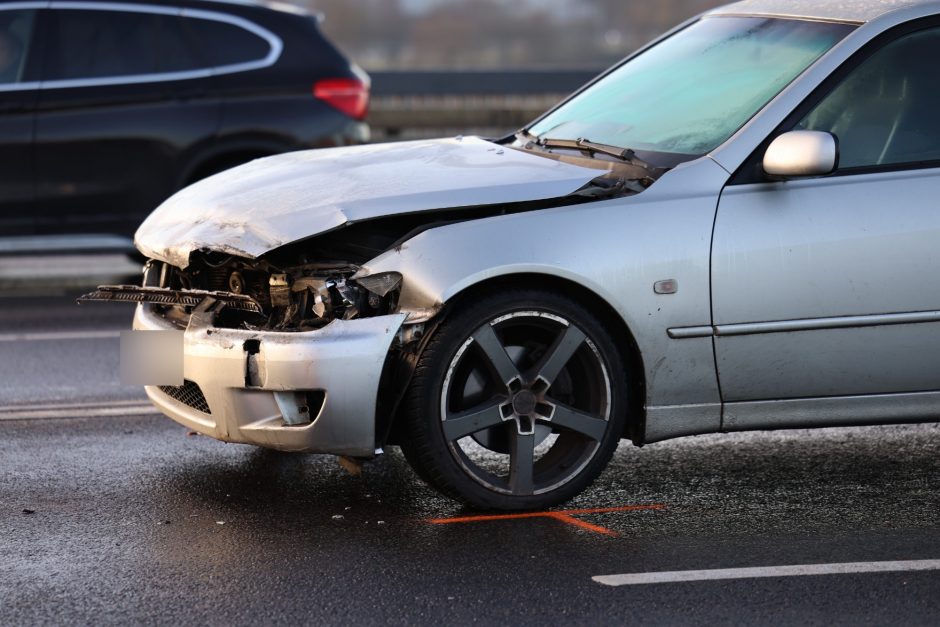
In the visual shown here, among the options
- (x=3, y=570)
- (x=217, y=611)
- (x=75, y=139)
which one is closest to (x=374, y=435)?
(x=217, y=611)

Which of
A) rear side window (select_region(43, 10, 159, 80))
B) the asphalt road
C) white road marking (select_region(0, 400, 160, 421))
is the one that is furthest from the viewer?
rear side window (select_region(43, 10, 159, 80))

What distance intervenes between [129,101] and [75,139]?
45 cm

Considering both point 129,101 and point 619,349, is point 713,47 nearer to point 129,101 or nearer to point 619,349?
point 619,349

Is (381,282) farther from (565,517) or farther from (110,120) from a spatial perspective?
(110,120)

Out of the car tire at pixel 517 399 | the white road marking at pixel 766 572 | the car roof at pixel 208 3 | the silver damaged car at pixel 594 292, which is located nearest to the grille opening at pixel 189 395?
the silver damaged car at pixel 594 292

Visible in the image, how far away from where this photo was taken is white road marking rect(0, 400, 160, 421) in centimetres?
660

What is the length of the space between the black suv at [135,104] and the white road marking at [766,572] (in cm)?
636

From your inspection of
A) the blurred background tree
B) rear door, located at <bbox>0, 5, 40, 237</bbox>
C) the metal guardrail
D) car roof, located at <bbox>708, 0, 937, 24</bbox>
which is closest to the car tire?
car roof, located at <bbox>708, 0, 937, 24</bbox>

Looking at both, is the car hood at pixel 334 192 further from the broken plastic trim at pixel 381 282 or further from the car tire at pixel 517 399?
the car tire at pixel 517 399

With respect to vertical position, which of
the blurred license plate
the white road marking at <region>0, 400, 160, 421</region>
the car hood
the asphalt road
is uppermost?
the car hood

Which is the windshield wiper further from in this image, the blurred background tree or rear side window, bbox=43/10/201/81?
the blurred background tree

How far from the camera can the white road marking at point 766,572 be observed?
14.3 feet

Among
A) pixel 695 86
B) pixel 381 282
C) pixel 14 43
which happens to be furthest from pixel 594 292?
pixel 14 43

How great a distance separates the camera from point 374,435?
4.77 m
